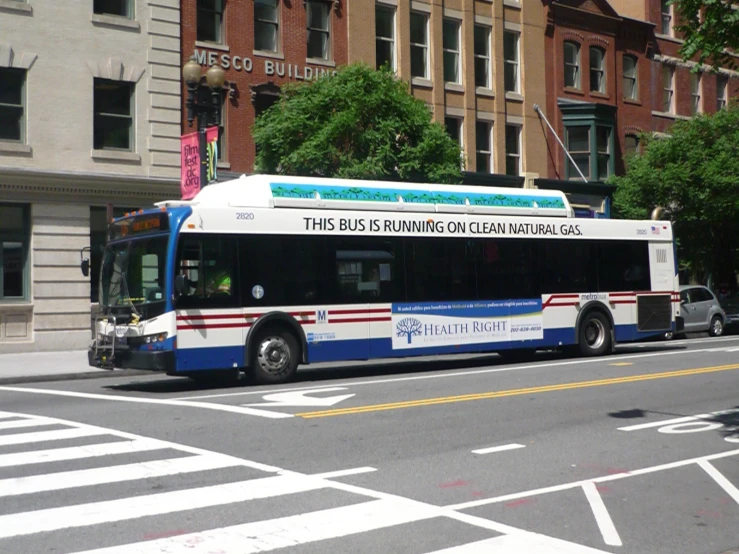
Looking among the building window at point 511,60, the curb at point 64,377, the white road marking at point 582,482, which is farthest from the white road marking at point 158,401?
the building window at point 511,60

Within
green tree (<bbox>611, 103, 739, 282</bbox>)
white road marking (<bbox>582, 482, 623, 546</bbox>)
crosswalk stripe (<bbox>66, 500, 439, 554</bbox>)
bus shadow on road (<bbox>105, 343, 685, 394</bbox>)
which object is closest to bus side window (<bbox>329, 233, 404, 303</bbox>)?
bus shadow on road (<bbox>105, 343, 685, 394</bbox>)

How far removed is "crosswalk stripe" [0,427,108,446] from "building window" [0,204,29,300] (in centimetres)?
1475

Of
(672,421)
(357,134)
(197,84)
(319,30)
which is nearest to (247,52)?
(319,30)

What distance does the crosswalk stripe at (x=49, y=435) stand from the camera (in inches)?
414

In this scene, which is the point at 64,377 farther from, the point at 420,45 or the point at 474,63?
the point at 474,63

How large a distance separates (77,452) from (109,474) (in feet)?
4.00

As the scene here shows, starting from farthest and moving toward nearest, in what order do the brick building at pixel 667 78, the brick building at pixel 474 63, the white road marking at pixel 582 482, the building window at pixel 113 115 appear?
1. the brick building at pixel 667 78
2. the brick building at pixel 474 63
3. the building window at pixel 113 115
4. the white road marking at pixel 582 482

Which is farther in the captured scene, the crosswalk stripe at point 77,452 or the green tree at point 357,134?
the green tree at point 357,134

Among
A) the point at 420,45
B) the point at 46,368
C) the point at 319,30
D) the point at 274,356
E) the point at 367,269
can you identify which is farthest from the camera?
the point at 420,45

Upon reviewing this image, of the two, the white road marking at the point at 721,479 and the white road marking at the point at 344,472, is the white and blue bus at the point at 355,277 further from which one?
the white road marking at the point at 721,479

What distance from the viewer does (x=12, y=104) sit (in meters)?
25.0

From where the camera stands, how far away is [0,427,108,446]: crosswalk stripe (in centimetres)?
1051

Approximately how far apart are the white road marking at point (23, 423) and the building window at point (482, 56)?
2727 centimetres

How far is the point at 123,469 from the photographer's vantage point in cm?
888
